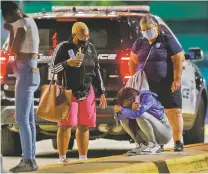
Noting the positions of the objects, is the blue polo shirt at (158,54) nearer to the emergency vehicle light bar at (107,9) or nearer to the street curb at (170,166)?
the street curb at (170,166)

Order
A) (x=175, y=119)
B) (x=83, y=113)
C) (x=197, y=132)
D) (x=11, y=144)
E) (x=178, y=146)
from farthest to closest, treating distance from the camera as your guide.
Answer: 1. (x=197, y=132)
2. (x=11, y=144)
3. (x=178, y=146)
4. (x=175, y=119)
5. (x=83, y=113)

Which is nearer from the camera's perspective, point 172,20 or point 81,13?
point 81,13

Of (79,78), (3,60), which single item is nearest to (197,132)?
(3,60)

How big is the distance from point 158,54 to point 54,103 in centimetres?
142

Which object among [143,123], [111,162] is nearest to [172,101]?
[143,123]

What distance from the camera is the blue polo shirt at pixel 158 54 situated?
10.6 metres

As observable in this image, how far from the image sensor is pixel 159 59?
10680 mm

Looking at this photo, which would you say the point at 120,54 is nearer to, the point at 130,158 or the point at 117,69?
the point at 117,69

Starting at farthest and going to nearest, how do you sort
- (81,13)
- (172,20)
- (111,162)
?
(172,20) → (81,13) → (111,162)

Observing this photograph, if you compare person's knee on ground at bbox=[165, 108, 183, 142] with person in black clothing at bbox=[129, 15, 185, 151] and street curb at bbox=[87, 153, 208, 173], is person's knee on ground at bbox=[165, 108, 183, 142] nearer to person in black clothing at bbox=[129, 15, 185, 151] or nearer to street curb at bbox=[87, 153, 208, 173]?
person in black clothing at bbox=[129, 15, 185, 151]

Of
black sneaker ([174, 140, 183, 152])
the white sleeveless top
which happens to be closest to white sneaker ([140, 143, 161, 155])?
black sneaker ([174, 140, 183, 152])

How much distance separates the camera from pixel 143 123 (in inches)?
417

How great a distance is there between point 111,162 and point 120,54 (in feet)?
5.77

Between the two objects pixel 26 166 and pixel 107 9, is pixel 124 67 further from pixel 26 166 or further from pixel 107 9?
pixel 26 166
